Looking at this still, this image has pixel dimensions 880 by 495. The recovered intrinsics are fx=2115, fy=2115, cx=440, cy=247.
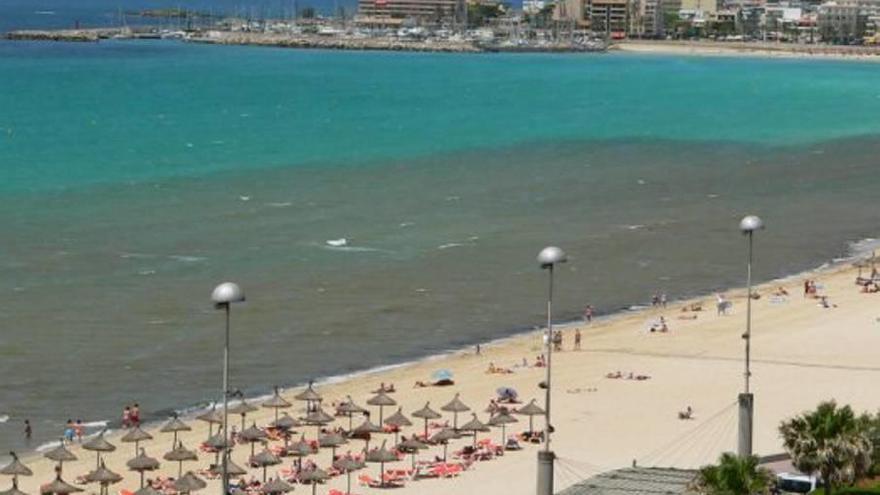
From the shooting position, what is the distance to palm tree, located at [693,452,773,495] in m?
29.0

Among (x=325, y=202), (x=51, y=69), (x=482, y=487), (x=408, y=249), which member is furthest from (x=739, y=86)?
(x=482, y=487)

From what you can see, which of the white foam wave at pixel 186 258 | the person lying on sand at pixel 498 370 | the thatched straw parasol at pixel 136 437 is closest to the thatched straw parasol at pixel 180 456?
the thatched straw parasol at pixel 136 437

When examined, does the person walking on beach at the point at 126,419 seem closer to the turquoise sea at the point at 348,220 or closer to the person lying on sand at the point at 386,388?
the turquoise sea at the point at 348,220

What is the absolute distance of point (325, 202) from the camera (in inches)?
3393

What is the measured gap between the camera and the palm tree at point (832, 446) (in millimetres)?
31219

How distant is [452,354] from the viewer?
177ft

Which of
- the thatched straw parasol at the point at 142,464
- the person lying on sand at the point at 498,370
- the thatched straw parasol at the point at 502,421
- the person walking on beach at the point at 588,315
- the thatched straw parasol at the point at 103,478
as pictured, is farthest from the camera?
the person walking on beach at the point at 588,315

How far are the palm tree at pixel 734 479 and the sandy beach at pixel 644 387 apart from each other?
27.4ft

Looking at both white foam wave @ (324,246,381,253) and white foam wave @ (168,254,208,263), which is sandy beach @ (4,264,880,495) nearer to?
white foam wave @ (324,246,381,253)

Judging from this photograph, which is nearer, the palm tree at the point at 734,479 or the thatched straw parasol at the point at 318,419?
the palm tree at the point at 734,479

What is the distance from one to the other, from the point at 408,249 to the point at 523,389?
24.9 m

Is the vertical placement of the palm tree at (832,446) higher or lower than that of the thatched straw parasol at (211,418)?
higher

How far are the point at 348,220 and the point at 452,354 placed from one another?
26972mm

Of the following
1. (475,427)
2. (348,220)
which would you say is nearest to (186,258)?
(348,220)
